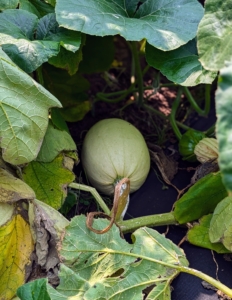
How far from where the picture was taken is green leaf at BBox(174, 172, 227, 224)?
4.26 feet

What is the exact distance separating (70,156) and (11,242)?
32 cm

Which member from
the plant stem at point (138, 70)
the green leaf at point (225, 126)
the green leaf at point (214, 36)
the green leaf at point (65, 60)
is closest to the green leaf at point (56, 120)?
the green leaf at point (65, 60)

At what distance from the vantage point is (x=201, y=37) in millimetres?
1080

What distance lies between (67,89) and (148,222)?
61 centimetres

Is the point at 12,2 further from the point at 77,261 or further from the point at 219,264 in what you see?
the point at 219,264

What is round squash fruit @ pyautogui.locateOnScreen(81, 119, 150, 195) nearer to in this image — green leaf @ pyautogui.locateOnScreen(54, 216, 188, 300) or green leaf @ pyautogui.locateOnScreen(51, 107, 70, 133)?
green leaf @ pyautogui.locateOnScreen(51, 107, 70, 133)

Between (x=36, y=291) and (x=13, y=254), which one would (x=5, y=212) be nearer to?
(x=13, y=254)

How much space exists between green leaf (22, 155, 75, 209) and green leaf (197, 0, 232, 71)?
511 mm

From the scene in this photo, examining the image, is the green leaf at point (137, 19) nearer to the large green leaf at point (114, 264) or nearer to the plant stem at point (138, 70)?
the plant stem at point (138, 70)

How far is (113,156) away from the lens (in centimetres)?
143

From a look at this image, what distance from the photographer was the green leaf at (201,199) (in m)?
1.30

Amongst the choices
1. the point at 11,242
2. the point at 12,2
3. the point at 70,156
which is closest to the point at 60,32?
the point at 12,2

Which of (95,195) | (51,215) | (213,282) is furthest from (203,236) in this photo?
(51,215)

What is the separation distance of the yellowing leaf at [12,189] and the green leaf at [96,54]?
667mm
